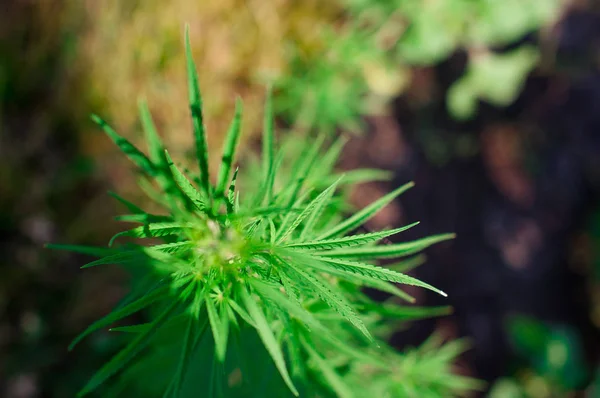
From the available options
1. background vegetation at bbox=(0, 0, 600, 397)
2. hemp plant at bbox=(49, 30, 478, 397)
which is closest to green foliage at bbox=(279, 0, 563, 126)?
background vegetation at bbox=(0, 0, 600, 397)

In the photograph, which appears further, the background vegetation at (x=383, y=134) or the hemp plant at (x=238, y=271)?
the background vegetation at (x=383, y=134)

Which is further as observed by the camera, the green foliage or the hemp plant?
the green foliage

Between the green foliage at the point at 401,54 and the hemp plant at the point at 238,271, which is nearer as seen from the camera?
the hemp plant at the point at 238,271

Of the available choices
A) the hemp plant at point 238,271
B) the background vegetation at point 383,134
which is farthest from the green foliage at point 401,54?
the hemp plant at point 238,271

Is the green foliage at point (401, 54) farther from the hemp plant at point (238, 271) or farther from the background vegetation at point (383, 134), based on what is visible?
the hemp plant at point (238, 271)

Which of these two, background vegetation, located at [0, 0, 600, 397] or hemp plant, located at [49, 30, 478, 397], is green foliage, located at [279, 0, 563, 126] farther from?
hemp plant, located at [49, 30, 478, 397]

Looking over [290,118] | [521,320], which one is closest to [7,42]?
[290,118]

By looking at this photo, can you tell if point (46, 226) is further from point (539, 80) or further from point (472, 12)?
point (539, 80)

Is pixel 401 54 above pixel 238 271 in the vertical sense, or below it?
below

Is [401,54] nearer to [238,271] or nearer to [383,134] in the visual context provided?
[383,134]

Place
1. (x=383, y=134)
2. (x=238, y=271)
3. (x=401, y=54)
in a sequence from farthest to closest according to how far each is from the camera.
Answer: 1. (x=383, y=134)
2. (x=401, y=54)
3. (x=238, y=271)

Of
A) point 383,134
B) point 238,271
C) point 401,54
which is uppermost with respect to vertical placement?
point 238,271

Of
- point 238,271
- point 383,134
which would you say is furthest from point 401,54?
point 238,271
